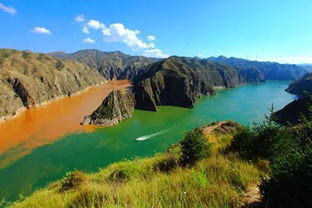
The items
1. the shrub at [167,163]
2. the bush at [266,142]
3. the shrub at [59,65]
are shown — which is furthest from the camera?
the shrub at [59,65]

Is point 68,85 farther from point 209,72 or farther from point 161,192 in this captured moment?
point 161,192

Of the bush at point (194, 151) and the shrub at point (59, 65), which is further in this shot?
the shrub at point (59, 65)

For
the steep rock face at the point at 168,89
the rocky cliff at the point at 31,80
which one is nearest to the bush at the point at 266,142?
the rocky cliff at the point at 31,80

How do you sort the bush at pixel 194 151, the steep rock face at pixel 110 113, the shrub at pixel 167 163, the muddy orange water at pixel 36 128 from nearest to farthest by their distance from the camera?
the shrub at pixel 167 163, the bush at pixel 194 151, the muddy orange water at pixel 36 128, the steep rock face at pixel 110 113

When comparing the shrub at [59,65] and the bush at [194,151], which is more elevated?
the shrub at [59,65]

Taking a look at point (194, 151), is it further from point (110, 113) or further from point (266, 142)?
point (110, 113)

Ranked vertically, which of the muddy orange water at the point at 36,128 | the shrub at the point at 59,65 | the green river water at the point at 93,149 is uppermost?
the shrub at the point at 59,65

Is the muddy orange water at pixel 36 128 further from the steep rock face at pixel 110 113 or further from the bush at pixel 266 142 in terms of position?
the bush at pixel 266 142
